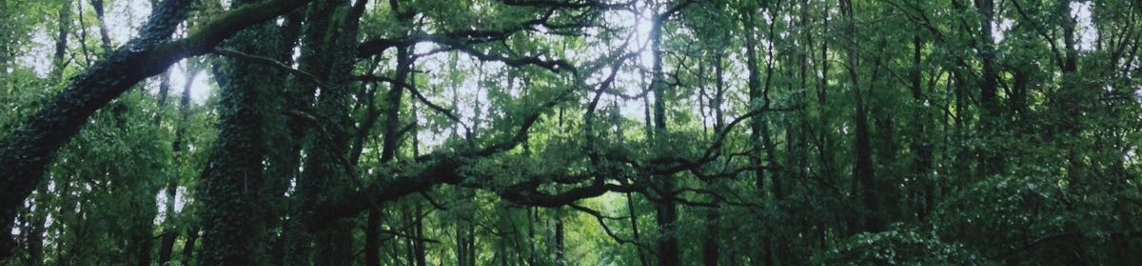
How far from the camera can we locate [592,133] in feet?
32.9

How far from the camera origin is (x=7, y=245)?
573 centimetres

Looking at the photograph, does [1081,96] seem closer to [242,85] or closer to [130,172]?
[242,85]

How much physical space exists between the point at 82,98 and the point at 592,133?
228 inches

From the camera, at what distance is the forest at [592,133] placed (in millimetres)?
8062

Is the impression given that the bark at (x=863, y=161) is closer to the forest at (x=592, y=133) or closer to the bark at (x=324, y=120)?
the forest at (x=592, y=133)

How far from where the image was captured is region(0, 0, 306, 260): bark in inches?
216

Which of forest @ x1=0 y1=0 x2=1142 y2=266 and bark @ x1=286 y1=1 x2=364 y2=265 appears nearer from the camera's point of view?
forest @ x1=0 y1=0 x2=1142 y2=266

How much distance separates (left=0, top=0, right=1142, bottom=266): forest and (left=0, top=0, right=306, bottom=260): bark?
2 cm

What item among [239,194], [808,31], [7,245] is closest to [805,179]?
[808,31]

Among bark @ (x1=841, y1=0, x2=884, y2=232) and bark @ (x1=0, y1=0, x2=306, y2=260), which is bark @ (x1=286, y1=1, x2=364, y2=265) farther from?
bark @ (x1=841, y1=0, x2=884, y2=232)

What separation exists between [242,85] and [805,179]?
A: 25.4 ft

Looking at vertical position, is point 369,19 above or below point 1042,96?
above

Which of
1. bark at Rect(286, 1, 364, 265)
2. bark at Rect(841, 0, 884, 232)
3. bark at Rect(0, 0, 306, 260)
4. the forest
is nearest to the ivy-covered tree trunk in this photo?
the forest

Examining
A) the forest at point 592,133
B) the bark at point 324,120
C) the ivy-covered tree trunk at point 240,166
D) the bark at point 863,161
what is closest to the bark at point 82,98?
the forest at point 592,133
